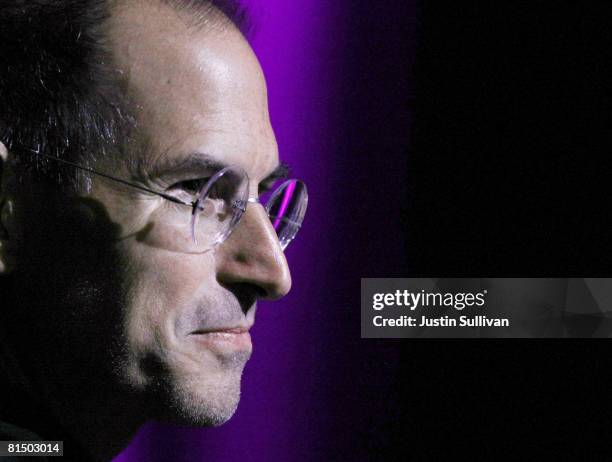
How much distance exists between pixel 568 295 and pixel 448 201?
28 centimetres

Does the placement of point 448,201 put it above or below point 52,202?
above

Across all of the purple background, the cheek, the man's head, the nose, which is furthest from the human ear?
the purple background

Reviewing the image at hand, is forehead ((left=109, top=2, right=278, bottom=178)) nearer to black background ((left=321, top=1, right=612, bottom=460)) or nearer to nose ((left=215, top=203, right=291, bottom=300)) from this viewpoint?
nose ((left=215, top=203, right=291, bottom=300))

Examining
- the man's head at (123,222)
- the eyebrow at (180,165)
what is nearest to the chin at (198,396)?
the man's head at (123,222)

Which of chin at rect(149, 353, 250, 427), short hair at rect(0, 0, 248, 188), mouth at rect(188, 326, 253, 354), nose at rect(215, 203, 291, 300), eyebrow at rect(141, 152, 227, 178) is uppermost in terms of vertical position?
short hair at rect(0, 0, 248, 188)

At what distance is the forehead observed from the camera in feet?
3.34

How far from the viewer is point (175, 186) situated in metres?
1.03

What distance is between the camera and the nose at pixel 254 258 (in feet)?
3.43

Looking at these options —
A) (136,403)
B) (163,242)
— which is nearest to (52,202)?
(163,242)

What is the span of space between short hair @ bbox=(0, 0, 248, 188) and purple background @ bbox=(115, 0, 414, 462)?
0.53m

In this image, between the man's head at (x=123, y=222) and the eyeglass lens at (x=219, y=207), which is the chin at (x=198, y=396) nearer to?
the man's head at (x=123, y=222)

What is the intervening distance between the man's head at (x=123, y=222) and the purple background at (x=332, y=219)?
0.49 metres

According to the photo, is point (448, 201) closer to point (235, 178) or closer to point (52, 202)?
point (235, 178)

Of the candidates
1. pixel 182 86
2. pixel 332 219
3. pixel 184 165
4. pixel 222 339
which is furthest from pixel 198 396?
pixel 332 219
